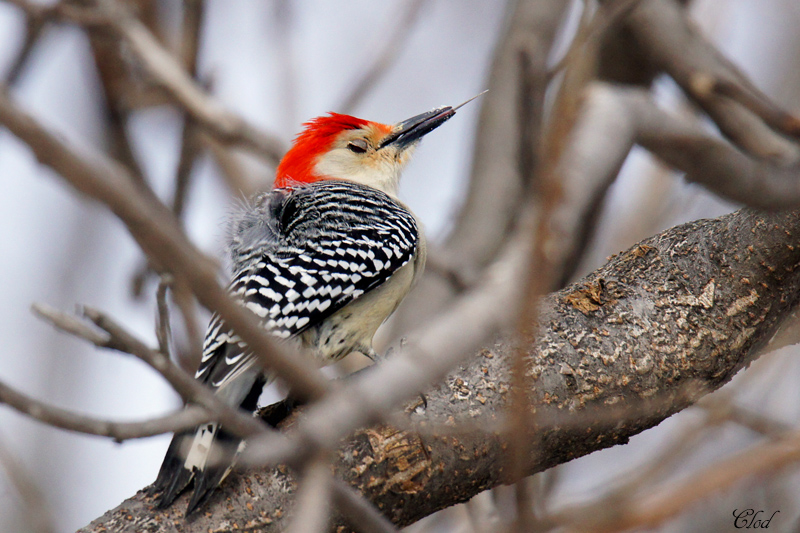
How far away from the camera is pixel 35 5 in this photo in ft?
14.7

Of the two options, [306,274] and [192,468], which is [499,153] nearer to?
[306,274]

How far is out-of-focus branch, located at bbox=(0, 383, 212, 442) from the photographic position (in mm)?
1439

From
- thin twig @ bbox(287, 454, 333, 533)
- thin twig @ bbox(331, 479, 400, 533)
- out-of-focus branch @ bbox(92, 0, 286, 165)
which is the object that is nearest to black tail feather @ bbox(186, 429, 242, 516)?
thin twig @ bbox(331, 479, 400, 533)

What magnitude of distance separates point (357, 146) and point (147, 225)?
4249 millimetres

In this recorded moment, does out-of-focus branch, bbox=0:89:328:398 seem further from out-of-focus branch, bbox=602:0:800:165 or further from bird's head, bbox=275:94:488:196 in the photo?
bird's head, bbox=275:94:488:196

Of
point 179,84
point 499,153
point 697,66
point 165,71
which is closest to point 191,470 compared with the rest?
point 179,84

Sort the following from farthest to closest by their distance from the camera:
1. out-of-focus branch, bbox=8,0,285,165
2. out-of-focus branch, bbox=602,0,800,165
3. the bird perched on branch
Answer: out-of-focus branch, bbox=8,0,285,165
out-of-focus branch, bbox=602,0,800,165
the bird perched on branch

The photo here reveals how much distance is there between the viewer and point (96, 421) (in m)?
1.50

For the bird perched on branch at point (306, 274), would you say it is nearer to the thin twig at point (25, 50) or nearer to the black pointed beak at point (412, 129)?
the black pointed beak at point (412, 129)

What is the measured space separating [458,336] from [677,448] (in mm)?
2013

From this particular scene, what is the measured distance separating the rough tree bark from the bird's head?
2.41 metres

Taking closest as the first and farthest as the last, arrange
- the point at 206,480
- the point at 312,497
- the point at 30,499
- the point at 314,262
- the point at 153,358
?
the point at 312,497 → the point at 153,358 → the point at 206,480 → the point at 30,499 → the point at 314,262

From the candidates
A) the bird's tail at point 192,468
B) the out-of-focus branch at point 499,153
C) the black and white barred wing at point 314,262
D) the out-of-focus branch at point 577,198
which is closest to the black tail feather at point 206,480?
the bird's tail at point 192,468

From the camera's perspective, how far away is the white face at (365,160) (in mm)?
5320
